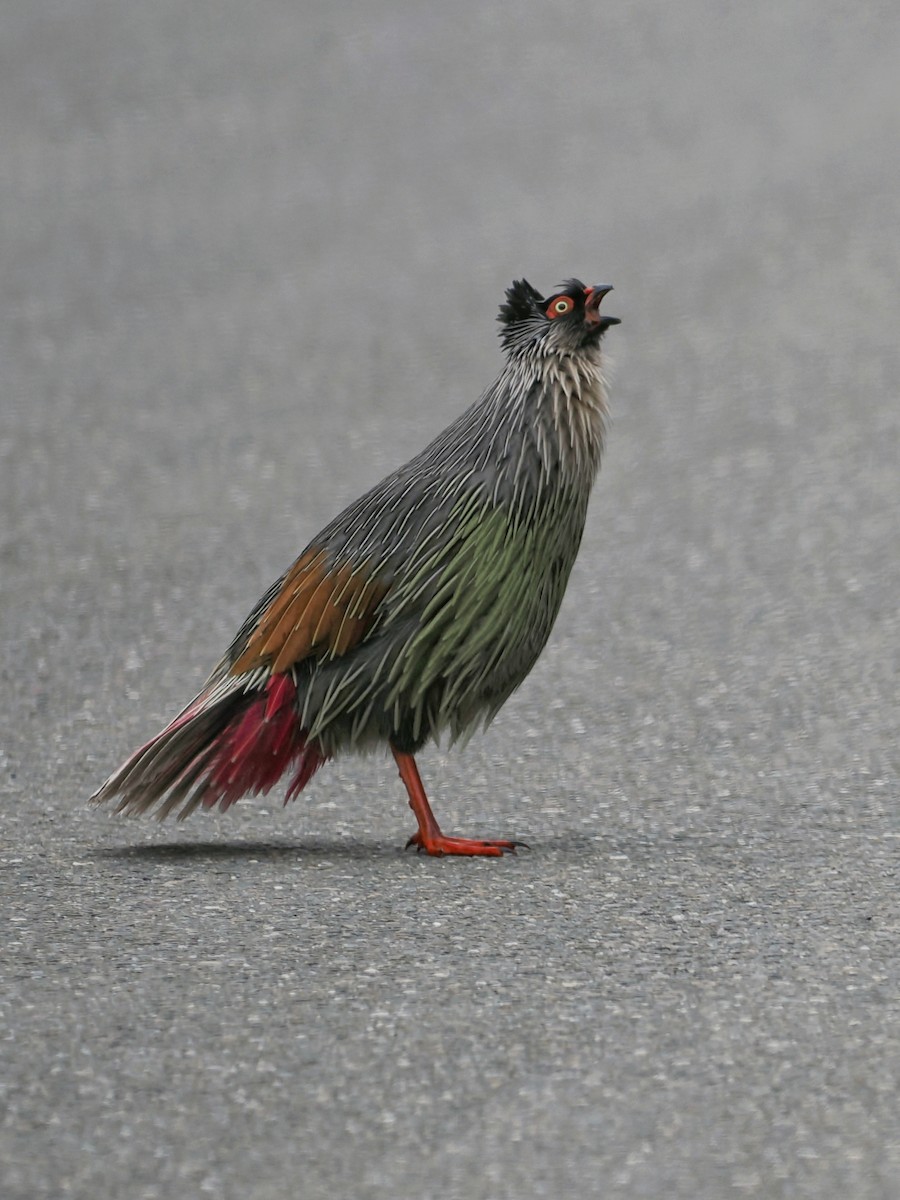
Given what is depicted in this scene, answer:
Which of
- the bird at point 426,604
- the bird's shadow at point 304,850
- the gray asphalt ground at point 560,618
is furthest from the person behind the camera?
the bird's shadow at point 304,850

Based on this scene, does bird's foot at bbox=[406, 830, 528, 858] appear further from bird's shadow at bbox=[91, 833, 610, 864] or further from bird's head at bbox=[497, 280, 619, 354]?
bird's head at bbox=[497, 280, 619, 354]

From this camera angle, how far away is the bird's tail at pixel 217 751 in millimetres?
4973

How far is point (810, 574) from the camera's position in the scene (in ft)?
27.5

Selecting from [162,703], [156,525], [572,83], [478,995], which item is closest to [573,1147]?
[478,995]

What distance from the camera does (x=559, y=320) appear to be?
4973 mm

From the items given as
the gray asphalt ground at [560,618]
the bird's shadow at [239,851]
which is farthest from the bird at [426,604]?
the gray asphalt ground at [560,618]

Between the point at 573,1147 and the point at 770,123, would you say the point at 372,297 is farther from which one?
the point at 573,1147

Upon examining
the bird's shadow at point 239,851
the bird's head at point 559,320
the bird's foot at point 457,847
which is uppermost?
the bird's head at point 559,320

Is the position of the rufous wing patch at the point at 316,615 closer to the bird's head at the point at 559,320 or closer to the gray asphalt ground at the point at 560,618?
the gray asphalt ground at the point at 560,618

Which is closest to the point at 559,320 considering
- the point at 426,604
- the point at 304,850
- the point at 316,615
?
the point at 426,604

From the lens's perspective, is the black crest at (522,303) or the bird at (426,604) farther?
the black crest at (522,303)

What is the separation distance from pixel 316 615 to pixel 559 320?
3.27 feet

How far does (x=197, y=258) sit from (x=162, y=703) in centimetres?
747

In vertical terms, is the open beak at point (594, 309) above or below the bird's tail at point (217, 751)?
above
